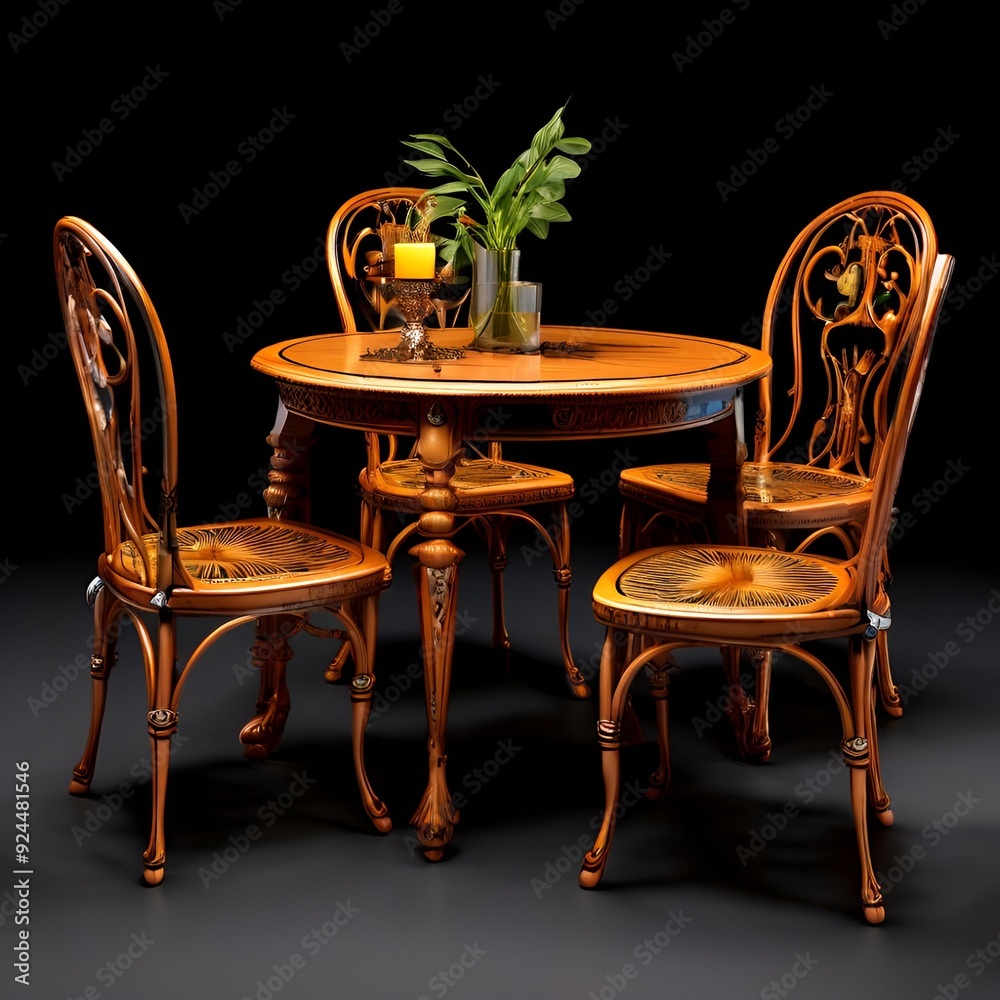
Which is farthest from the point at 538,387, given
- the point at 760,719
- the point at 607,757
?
the point at 760,719

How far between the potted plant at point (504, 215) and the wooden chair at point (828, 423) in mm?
531

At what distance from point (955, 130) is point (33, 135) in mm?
3083

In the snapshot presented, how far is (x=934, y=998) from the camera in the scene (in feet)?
6.75

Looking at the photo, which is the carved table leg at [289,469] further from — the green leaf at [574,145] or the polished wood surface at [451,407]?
the green leaf at [574,145]

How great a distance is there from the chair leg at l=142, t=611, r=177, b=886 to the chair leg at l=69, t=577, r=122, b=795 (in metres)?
0.24

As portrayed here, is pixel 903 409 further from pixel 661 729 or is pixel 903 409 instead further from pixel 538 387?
pixel 661 729

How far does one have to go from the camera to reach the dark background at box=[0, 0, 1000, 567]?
4535mm

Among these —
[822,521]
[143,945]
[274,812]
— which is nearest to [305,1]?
[822,521]

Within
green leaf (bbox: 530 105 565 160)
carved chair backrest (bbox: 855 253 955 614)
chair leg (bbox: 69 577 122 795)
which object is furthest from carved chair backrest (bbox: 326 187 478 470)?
→ carved chair backrest (bbox: 855 253 955 614)

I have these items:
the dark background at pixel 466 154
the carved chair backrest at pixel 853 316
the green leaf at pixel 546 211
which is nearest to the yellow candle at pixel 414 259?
the green leaf at pixel 546 211

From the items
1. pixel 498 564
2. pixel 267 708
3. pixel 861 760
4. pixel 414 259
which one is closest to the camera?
pixel 861 760

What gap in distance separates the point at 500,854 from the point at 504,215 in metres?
1.27

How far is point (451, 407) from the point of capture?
2357mm

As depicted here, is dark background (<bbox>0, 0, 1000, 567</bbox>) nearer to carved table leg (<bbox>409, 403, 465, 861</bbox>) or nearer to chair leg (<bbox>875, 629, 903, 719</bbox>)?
chair leg (<bbox>875, 629, 903, 719</bbox>)
